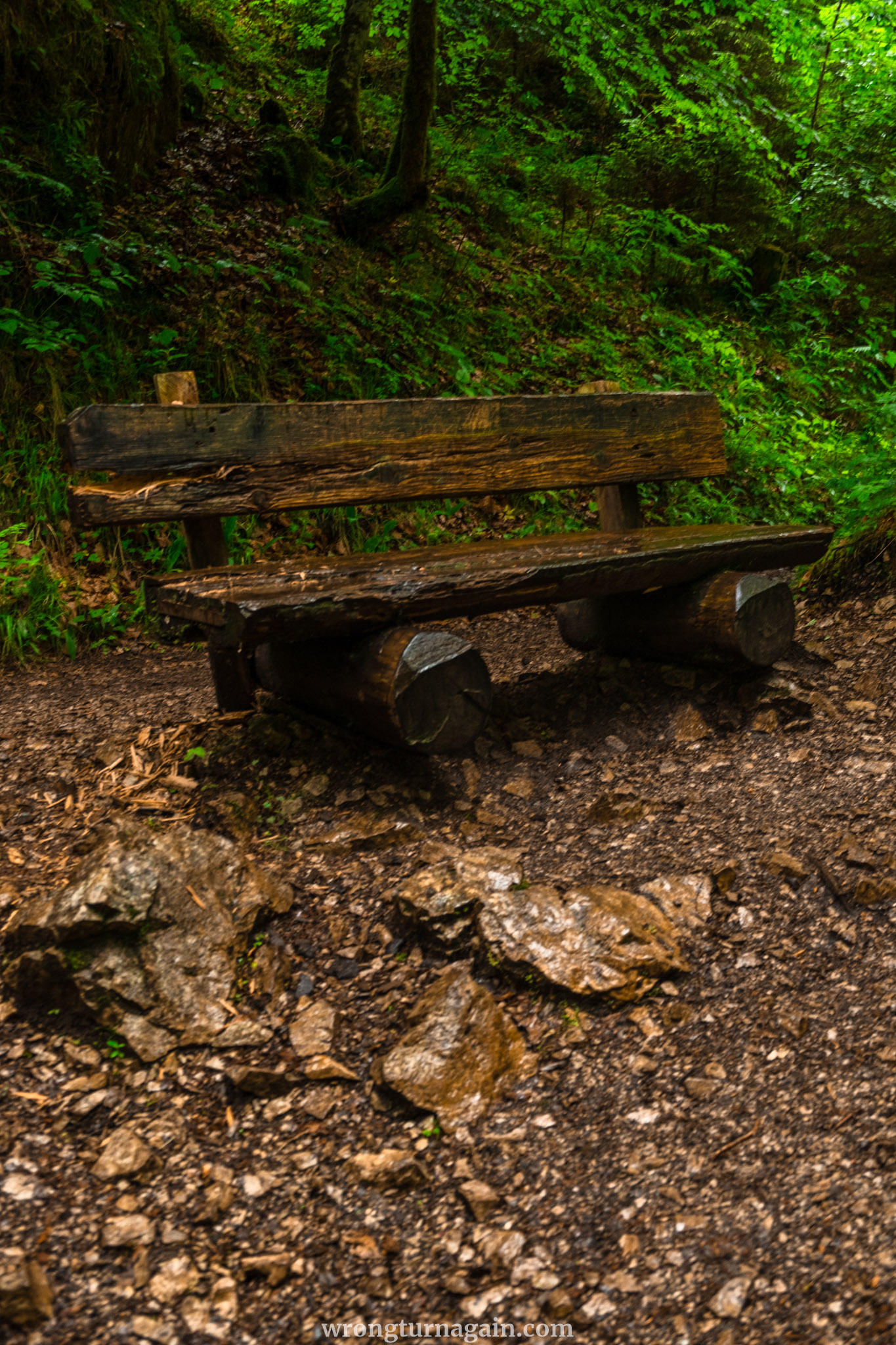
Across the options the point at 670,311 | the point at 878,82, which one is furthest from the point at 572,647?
the point at 878,82

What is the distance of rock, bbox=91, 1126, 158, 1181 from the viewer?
1.65 meters

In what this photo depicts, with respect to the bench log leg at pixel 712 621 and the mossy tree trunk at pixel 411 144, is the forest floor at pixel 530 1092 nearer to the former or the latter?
the bench log leg at pixel 712 621

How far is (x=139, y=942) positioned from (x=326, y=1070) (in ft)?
1.67

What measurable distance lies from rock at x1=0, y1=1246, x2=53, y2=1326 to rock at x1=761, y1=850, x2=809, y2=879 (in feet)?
6.26

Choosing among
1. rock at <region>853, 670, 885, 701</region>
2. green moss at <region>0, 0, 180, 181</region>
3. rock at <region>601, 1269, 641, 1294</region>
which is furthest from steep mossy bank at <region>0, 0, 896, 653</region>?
rock at <region>601, 1269, 641, 1294</region>

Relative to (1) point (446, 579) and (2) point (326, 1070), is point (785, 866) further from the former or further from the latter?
(2) point (326, 1070)

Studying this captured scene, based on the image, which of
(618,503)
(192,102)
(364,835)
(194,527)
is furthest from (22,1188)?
(192,102)

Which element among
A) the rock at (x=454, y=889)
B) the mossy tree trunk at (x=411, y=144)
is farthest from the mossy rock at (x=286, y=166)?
the rock at (x=454, y=889)

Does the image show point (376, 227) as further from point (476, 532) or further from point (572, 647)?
point (572, 647)

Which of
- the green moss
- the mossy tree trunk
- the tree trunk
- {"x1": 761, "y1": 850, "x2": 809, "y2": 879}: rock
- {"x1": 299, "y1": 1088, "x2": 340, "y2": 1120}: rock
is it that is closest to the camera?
{"x1": 299, "y1": 1088, "x2": 340, "y2": 1120}: rock

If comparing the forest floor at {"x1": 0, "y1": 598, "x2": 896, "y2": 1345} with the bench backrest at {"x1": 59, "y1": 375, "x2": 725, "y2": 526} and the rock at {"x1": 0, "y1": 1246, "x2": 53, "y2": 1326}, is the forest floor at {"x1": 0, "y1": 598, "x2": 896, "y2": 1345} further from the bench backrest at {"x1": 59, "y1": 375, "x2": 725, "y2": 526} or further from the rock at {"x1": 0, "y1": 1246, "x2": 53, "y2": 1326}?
the bench backrest at {"x1": 59, "y1": 375, "x2": 725, "y2": 526}

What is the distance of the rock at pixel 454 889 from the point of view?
2.19 m

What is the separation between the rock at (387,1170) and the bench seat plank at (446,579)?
3.96ft

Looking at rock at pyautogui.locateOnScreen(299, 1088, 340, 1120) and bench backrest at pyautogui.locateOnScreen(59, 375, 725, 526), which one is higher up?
bench backrest at pyautogui.locateOnScreen(59, 375, 725, 526)
